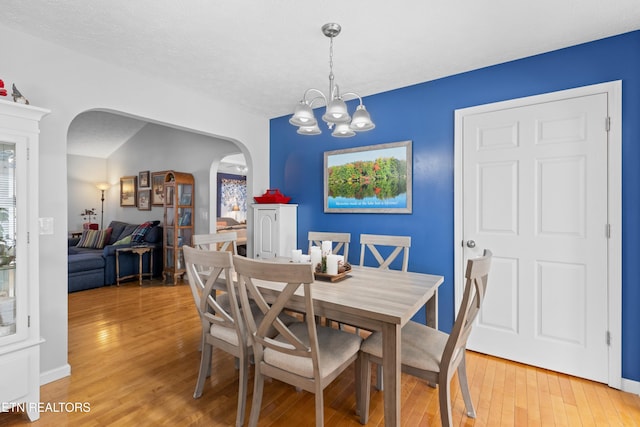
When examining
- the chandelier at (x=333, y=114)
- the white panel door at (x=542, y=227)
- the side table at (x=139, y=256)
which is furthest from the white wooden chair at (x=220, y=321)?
the side table at (x=139, y=256)

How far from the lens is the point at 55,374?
7.27ft

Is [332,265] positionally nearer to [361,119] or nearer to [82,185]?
[361,119]

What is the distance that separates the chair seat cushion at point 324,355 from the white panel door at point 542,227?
1.56 meters

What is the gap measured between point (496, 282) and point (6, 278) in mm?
3532

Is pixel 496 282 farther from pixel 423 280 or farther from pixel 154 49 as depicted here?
pixel 154 49

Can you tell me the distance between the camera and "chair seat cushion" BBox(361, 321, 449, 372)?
1589 mm

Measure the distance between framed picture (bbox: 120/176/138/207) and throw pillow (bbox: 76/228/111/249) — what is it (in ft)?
2.44

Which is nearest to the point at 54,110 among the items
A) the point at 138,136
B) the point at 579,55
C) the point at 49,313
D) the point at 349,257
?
the point at 49,313

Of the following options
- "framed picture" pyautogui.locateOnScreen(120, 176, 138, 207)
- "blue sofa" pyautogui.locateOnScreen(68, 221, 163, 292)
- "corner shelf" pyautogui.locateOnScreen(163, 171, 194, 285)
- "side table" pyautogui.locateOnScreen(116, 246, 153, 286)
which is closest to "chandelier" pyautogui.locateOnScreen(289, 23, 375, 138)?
"corner shelf" pyautogui.locateOnScreen(163, 171, 194, 285)

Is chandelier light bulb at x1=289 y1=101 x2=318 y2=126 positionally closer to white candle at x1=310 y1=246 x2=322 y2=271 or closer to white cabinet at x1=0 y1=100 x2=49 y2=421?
white candle at x1=310 y1=246 x2=322 y2=271

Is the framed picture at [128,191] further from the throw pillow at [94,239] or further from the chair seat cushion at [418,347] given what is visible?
the chair seat cushion at [418,347]

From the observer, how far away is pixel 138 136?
6316 mm

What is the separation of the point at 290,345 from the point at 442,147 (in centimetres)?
224

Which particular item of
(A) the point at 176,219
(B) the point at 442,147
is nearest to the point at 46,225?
(A) the point at 176,219
